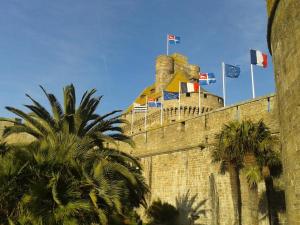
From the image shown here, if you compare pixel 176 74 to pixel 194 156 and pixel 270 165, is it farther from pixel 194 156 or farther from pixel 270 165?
pixel 270 165

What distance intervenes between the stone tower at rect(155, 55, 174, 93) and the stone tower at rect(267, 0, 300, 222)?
3709 cm

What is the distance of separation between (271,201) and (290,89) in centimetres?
1023

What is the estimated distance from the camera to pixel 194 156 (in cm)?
2028

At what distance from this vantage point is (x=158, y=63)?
4506 cm

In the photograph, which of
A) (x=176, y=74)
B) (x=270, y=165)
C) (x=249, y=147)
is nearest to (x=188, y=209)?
(x=270, y=165)

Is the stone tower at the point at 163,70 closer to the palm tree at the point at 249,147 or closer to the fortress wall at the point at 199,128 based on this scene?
the fortress wall at the point at 199,128

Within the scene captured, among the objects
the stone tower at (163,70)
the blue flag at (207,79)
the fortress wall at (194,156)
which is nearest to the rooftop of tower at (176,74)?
the stone tower at (163,70)

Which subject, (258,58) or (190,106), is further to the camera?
(190,106)

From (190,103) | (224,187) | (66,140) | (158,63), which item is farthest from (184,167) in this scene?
(158,63)

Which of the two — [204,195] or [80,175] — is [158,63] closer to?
[204,195]

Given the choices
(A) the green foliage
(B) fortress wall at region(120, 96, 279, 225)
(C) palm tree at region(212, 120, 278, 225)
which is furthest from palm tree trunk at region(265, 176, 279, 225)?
(A) the green foliage

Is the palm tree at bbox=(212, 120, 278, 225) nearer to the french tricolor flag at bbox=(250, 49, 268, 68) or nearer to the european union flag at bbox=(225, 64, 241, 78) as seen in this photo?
the french tricolor flag at bbox=(250, 49, 268, 68)

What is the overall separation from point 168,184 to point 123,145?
21.5ft

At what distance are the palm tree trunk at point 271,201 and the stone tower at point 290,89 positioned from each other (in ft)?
29.1
